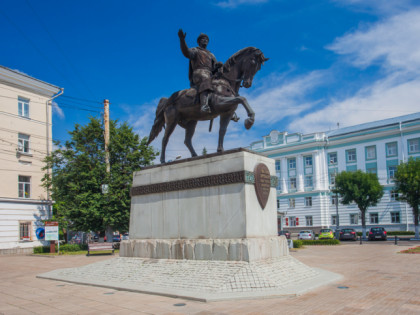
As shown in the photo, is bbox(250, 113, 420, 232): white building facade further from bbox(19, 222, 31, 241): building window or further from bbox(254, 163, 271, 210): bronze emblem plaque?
bbox(254, 163, 271, 210): bronze emblem plaque

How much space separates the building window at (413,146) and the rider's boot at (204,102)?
45.6 meters

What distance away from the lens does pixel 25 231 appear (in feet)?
102

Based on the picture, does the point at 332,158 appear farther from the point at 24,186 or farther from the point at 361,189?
the point at 24,186

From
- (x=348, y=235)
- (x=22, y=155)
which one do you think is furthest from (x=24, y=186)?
(x=348, y=235)

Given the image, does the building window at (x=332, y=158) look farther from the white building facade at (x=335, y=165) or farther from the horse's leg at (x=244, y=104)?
the horse's leg at (x=244, y=104)

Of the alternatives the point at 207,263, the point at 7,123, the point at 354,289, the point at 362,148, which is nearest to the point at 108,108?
the point at 7,123

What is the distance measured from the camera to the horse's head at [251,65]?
37.2ft

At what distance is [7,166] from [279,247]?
26303mm

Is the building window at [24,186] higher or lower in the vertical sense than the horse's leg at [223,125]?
lower

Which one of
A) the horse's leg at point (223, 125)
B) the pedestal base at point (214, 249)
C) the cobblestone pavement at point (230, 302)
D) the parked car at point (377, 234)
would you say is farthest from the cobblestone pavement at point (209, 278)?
the parked car at point (377, 234)

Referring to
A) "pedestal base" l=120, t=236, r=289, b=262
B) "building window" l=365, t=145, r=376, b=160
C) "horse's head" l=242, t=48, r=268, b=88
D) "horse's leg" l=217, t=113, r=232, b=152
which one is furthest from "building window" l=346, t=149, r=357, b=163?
"pedestal base" l=120, t=236, r=289, b=262

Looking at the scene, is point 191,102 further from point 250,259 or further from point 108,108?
point 108,108

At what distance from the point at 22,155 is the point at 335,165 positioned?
42.1 m

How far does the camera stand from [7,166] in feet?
98.9
